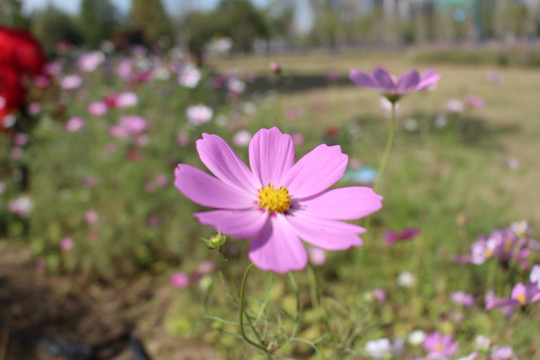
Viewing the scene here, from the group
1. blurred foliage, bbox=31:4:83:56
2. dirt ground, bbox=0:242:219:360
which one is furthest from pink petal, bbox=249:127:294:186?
blurred foliage, bbox=31:4:83:56

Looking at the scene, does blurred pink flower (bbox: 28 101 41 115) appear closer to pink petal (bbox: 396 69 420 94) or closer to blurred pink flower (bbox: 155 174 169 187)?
blurred pink flower (bbox: 155 174 169 187)

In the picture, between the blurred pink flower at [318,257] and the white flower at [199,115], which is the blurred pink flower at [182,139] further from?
the blurred pink flower at [318,257]

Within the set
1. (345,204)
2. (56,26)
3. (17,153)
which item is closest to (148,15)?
(56,26)

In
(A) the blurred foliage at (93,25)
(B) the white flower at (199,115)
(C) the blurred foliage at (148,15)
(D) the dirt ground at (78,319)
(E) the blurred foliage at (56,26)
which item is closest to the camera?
(D) the dirt ground at (78,319)

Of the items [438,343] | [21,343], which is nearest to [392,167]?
[438,343]

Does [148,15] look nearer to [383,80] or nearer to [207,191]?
[383,80]

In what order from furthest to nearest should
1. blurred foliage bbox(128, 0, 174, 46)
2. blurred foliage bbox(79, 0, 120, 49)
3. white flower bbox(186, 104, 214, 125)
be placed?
blurred foliage bbox(79, 0, 120, 49) < blurred foliage bbox(128, 0, 174, 46) < white flower bbox(186, 104, 214, 125)

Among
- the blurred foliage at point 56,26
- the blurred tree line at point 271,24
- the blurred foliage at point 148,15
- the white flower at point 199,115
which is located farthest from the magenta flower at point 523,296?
the blurred foliage at point 56,26
